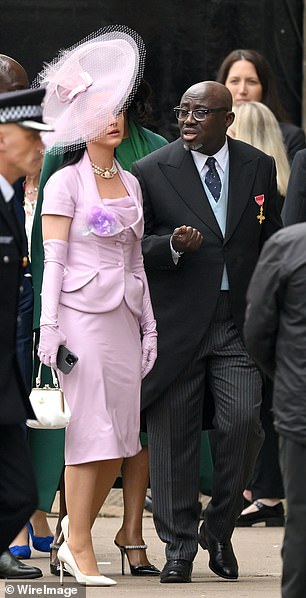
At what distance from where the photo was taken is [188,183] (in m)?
7.14

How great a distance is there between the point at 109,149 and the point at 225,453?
1.29 meters

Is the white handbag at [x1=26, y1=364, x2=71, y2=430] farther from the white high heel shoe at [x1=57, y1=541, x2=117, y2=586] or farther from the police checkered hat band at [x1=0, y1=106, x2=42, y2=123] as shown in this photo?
the police checkered hat band at [x1=0, y1=106, x2=42, y2=123]

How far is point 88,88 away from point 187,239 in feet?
2.30

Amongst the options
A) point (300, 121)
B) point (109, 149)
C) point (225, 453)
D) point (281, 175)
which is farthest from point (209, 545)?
point (300, 121)

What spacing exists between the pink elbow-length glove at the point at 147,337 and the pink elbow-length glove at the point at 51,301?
422mm

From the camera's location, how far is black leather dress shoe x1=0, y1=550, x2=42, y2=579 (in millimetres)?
6965

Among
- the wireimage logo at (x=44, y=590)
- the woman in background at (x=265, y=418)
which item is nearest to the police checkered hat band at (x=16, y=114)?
the wireimage logo at (x=44, y=590)

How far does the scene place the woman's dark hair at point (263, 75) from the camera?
8.99 meters

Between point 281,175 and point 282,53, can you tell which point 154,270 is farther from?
point 282,53

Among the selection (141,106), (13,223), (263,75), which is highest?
(263,75)

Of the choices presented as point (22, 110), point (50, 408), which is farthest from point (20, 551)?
point (22, 110)

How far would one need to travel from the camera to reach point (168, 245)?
696 centimetres

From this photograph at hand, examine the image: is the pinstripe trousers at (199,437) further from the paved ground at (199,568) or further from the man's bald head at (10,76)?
the man's bald head at (10,76)

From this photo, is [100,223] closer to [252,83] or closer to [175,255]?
[175,255]
